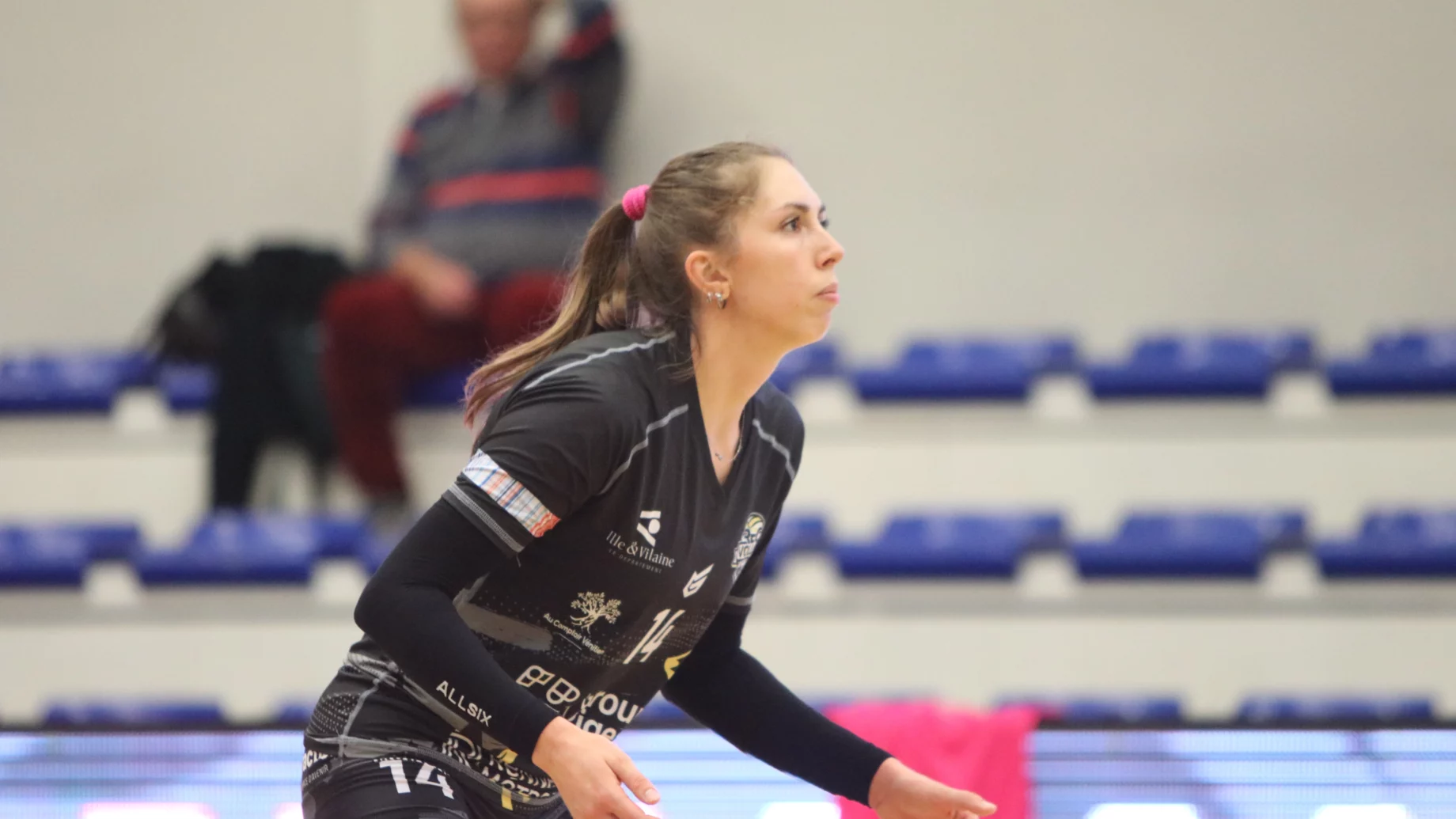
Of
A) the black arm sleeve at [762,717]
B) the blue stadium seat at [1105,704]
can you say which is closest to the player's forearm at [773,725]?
the black arm sleeve at [762,717]

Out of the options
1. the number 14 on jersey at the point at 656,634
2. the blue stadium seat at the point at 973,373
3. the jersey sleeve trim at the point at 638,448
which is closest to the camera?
the jersey sleeve trim at the point at 638,448

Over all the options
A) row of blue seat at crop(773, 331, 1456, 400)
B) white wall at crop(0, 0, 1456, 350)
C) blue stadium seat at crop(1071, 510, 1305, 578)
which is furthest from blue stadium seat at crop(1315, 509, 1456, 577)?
white wall at crop(0, 0, 1456, 350)

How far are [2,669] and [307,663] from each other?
974mm

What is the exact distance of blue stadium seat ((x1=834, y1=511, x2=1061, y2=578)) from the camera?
404 centimetres

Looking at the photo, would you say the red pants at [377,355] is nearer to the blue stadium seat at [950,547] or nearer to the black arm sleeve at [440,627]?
the blue stadium seat at [950,547]

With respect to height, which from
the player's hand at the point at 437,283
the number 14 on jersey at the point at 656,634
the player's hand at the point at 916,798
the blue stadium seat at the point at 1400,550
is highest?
the blue stadium seat at the point at 1400,550

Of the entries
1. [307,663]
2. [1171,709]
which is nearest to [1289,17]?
[1171,709]

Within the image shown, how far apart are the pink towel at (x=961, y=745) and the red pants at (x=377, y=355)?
225cm

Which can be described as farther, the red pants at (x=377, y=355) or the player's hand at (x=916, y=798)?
the red pants at (x=377, y=355)

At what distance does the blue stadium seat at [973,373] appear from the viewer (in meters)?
4.41

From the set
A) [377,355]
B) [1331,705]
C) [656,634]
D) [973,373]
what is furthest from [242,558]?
[656,634]

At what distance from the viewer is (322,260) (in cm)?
504

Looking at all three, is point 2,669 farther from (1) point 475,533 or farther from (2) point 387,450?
(1) point 475,533

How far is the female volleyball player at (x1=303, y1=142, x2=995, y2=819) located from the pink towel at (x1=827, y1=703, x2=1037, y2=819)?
2.55 feet
